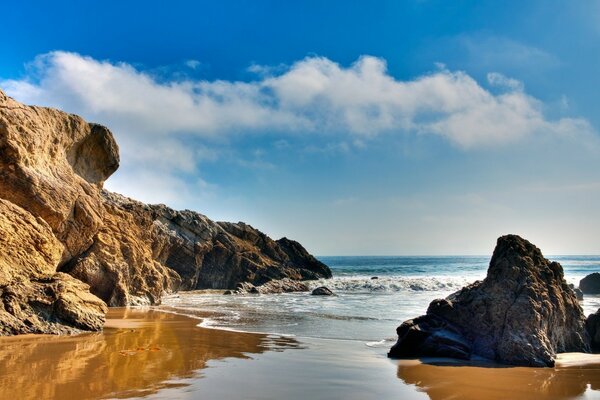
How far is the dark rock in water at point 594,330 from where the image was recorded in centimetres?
1183

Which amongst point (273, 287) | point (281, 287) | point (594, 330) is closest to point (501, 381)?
point (594, 330)

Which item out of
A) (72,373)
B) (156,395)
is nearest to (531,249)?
(156,395)

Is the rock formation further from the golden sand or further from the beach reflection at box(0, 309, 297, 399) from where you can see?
the golden sand

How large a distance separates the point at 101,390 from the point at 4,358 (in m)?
3.02

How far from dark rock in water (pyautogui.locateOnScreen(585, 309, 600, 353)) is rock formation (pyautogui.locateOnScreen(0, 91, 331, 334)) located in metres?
13.0

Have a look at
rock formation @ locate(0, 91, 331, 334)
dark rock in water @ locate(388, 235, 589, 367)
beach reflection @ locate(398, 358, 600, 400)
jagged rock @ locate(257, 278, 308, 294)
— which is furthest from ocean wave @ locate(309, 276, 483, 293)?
beach reflection @ locate(398, 358, 600, 400)

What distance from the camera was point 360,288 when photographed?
140 ft

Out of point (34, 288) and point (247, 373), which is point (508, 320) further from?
point (34, 288)

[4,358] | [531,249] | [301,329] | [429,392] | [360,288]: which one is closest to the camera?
[429,392]

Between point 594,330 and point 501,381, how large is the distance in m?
5.52

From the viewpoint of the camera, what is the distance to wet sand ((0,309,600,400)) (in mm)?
7102

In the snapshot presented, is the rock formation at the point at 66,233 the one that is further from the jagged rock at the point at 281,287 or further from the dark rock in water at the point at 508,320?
the dark rock in water at the point at 508,320

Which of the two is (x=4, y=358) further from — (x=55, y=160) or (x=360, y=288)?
(x=360, y=288)

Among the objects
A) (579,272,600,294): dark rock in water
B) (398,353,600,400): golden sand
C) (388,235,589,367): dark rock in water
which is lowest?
(579,272,600,294): dark rock in water
